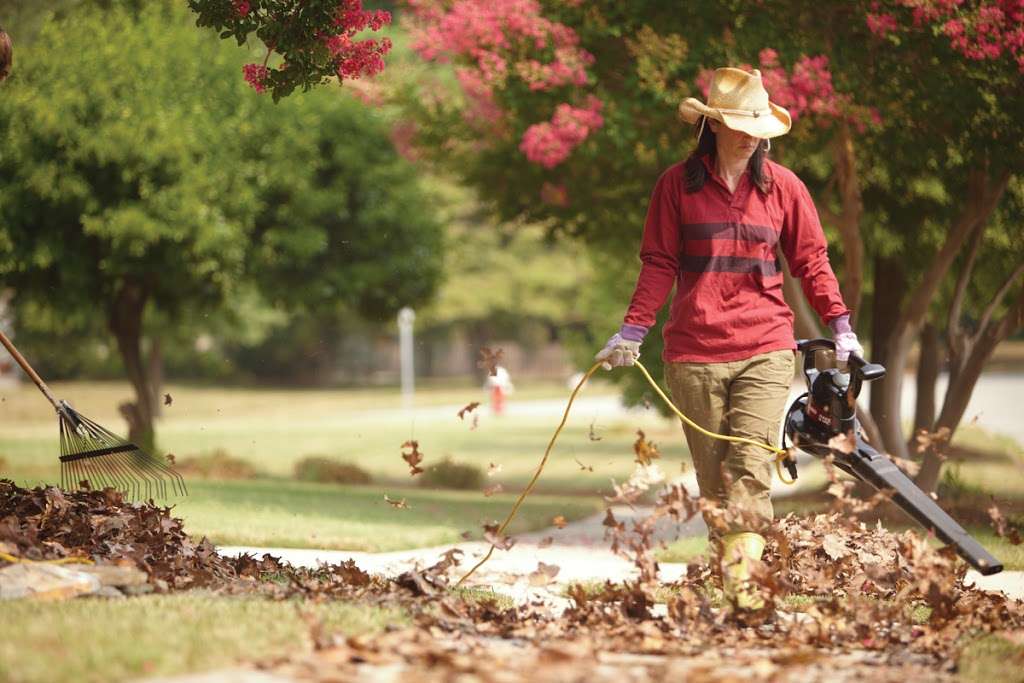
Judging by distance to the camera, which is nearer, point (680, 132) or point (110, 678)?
point (110, 678)

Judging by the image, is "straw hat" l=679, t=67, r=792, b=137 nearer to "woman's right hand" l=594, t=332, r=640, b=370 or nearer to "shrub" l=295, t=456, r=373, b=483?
"woman's right hand" l=594, t=332, r=640, b=370

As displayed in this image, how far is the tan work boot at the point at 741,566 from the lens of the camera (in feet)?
18.3

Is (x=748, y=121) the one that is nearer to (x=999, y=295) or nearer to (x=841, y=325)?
(x=841, y=325)

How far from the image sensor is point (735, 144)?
595cm

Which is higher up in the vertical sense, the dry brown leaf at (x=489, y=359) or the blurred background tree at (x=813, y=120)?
the blurred background tree at (x=813, y=120)

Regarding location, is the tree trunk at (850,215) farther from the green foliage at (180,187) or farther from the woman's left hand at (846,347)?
the green foliage at (180,187)

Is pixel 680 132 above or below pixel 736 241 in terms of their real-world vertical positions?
above

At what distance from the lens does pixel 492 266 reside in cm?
5216

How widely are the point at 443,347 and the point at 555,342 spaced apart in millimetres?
5373

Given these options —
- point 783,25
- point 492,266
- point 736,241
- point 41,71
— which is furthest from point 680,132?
point 492,266

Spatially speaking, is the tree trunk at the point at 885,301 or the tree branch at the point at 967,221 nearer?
the tree branch at the point at 967,221

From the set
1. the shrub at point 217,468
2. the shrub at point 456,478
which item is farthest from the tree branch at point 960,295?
the shrub at point 217,468

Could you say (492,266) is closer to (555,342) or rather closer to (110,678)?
(555,342)

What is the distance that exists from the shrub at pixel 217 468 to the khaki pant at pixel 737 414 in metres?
12.3
